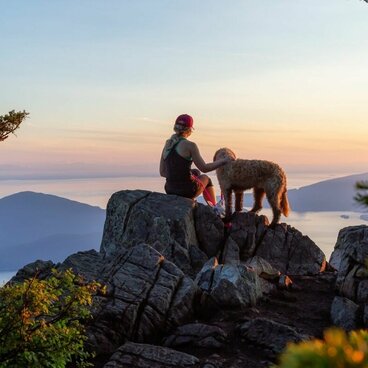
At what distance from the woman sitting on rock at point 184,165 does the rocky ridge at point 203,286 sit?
1.76 feet

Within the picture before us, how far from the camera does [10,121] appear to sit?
932cm

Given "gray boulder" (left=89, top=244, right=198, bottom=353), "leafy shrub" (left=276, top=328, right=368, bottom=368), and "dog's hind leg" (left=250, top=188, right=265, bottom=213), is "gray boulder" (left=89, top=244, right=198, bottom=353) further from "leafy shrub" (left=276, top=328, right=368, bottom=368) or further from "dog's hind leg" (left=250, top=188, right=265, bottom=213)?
"leafy shrub" (left=276, top=328, right=368, bottom=368)

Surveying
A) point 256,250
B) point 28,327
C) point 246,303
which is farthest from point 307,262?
point 28,327

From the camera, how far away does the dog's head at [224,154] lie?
17.5 metres

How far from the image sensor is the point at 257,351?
10.8 metres

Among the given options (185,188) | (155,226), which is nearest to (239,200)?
(185,188)

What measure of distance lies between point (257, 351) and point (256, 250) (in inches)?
261

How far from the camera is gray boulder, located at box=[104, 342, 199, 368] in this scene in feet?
32.9

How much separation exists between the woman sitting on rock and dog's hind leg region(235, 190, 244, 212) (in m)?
0.88

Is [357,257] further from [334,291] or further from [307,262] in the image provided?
[307,262]

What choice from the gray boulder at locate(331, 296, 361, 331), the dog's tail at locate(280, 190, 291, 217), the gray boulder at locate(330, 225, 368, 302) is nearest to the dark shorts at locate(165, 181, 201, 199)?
the dog's tail at locate(280, 190, 291, 217)

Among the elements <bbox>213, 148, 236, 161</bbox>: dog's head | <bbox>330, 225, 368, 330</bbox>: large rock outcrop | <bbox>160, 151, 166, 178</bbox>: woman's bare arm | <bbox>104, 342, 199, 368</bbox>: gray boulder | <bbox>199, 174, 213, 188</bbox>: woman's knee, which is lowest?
<bbox>104, 342, 199, 368</bbox>: gray boulder

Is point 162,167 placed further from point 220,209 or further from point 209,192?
point 220,209

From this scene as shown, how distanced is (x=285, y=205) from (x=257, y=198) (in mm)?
949
